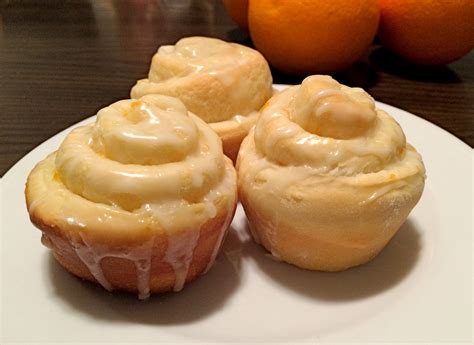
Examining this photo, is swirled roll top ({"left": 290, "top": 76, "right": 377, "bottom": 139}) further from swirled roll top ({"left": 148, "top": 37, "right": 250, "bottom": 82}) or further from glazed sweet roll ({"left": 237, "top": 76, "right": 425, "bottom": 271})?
swirled roll top ({"left": 148, "top": 37, "right": 250, "bottom": 82})

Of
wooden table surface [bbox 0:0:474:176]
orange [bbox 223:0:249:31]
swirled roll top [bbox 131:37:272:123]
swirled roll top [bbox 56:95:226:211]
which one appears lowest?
wooden table surface [bbox 0:0:474:176]

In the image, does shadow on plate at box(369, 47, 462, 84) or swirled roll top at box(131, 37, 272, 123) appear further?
shadow on plate at box(369, 47, 462, 84)

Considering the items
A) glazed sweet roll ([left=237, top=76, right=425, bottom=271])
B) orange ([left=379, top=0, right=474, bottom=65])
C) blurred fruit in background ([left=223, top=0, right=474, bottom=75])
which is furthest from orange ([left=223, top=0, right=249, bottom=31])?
glazed sweet roll ([left=237, top=76, right=425, bottom=271])

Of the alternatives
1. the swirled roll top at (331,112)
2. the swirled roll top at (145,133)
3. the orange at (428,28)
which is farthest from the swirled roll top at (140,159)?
the orange at (428,28)

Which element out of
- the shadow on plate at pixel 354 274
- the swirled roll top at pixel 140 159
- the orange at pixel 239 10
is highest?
the swirled roll top at pixel 140 159

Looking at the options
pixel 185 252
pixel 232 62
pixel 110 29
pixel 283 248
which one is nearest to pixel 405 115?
pixel 232 62

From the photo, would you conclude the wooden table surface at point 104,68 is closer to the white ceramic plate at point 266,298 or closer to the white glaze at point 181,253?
the white ceramic plate at point 266,298
